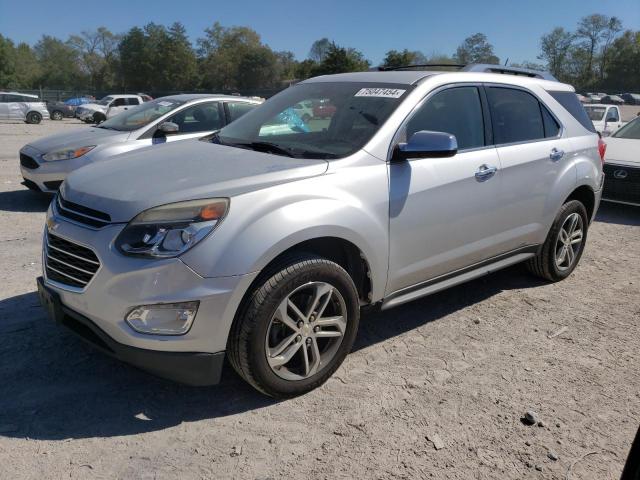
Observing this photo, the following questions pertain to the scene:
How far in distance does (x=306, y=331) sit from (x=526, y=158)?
7.75 ft

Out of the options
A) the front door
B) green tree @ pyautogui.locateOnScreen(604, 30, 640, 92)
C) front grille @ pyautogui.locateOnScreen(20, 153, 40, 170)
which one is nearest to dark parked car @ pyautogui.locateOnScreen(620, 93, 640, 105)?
green tree @ pyautogui.locateOnScreen(604, 30, 640, 92)

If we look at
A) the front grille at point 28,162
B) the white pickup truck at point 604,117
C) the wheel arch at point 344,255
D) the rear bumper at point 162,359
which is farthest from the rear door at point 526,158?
the white pickup truck at point 604,117

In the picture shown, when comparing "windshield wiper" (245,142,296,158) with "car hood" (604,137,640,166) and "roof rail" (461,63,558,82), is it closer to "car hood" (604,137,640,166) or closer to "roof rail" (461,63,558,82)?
"roof rail" (461,63,558,82)

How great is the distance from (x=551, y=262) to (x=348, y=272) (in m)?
2.43

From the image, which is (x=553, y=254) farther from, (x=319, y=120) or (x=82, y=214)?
(x=82, y=214)

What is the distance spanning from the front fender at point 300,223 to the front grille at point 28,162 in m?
5.71

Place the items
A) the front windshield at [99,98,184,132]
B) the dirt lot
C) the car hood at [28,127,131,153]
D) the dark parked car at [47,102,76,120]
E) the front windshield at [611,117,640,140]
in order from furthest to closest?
the dark parked car at [47,102,76,120]
the front windshield at [611,117,640,140]
the front windshield at [99,98,184,132]
the car hood at [28,127,131,153]
the dirt lot

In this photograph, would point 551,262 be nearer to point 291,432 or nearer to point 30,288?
point 291,432

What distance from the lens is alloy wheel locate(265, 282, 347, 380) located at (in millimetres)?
2957

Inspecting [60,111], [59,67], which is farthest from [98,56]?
[60,111]

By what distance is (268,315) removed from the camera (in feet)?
9.26

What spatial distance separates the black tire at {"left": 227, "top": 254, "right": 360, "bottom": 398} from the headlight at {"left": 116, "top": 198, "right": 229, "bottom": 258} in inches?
15.6

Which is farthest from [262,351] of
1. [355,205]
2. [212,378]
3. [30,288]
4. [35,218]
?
[35,218]

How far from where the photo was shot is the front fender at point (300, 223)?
266 centimetres
